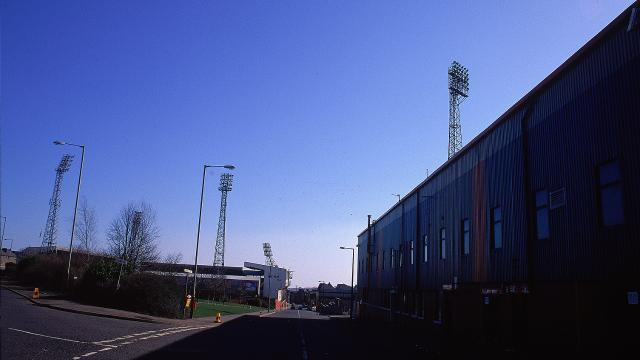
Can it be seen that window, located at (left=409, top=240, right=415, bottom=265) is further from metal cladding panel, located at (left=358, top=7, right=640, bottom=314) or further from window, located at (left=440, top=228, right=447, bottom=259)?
metal cladding panel, located at (left=358, top=7, right=640, bottom=314)

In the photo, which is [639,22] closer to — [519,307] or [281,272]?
[519,307]

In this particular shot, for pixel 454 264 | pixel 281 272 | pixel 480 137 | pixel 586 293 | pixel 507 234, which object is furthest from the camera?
pixel 281 272

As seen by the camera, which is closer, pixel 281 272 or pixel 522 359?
pixel 522 359

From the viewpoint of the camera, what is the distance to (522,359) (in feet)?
59.4

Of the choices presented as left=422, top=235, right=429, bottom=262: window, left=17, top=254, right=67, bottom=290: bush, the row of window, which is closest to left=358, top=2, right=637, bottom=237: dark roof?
the row of window

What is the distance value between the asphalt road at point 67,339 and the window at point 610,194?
12434 mm

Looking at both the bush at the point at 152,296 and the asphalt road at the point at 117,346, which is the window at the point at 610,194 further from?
the bush at the point at 152,296

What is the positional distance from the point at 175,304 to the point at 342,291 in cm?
10853

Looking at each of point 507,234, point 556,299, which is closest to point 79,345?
point 556,299

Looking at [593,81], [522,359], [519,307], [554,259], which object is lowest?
[522,359]

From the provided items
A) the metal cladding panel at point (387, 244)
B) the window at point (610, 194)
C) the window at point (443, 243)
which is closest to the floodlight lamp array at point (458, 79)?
the metal cladding panel at point (387, 244)

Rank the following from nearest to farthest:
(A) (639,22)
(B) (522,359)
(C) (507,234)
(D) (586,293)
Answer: (A) (639,22)
(D) (586,293)
(B) (522,359)
(C) (507,234)

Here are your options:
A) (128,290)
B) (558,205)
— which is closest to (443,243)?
(558,205)

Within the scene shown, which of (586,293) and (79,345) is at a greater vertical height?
(586,293)
